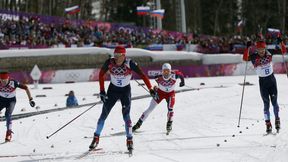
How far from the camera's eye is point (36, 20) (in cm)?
3494

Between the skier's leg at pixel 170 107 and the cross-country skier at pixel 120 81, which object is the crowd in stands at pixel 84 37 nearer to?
the skier's leg at pixel 170 107

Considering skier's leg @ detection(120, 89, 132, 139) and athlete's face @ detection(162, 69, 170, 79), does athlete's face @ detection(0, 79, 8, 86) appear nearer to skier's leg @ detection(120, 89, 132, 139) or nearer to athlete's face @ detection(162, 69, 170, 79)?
skier's leg @ detection(120, 89, 132, 139)

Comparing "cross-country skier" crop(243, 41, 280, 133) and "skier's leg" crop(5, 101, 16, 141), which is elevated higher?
"cross-country skier" crop(243, 41, 280, 133)

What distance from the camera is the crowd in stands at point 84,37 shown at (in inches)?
1291

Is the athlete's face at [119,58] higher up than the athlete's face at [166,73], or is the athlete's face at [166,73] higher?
the athlete's face at [119,58]

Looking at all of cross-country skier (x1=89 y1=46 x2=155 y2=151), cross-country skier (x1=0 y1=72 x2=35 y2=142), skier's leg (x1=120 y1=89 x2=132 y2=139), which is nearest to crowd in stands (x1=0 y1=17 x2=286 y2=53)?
cross-country skier (x1=0 y1=72 x2=35 y2=142)

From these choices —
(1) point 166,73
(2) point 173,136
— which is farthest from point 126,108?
(1) point 166,73

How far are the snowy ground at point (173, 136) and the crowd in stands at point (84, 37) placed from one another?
11370mm

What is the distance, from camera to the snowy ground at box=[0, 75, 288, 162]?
33.3 ft

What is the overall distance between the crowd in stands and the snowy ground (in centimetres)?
1137

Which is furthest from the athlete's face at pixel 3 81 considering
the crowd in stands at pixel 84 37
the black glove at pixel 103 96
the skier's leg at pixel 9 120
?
the crowd in stands at pixel 84 37

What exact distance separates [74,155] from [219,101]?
11.3m

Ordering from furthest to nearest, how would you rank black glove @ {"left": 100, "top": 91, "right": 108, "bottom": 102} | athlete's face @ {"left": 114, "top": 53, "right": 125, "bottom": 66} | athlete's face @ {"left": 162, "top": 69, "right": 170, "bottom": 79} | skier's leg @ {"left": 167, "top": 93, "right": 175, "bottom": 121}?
athlete's face @ {"left": 162, "top": 69, "right": 170, "bottom": 79} < skier's leg @ {"left": 167, "top": 93, "right": 175, "bottom": 121} < black glove @ {"left": 100, "top": 91, "right": 108, "bottom": 102} < athlete's face @ {"left": 114, "top": 53, "right": 125, "bottom": 66}

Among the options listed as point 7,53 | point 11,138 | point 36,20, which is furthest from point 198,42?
point 11,138
